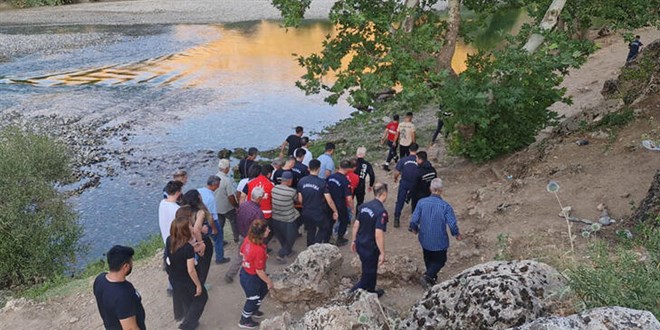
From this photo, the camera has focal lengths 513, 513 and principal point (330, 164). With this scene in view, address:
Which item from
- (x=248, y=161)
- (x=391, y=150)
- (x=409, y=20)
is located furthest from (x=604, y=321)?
(x=391, y=150)

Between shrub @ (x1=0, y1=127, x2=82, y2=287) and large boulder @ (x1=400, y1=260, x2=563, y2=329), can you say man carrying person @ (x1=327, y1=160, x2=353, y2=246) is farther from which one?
shrub @ (x1=0, y1=127, x2=82, y2=287)

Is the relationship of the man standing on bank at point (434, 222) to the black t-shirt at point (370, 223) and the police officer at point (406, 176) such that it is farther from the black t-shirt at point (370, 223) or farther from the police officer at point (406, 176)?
the police officer at point (406, 176)

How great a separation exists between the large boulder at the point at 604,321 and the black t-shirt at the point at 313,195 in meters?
5.69

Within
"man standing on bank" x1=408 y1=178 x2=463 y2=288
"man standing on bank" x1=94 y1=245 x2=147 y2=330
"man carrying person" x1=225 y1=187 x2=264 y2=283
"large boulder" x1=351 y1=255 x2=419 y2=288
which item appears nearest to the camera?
"man standing on bank" x1=94 y1=245 x2=147 y2=330

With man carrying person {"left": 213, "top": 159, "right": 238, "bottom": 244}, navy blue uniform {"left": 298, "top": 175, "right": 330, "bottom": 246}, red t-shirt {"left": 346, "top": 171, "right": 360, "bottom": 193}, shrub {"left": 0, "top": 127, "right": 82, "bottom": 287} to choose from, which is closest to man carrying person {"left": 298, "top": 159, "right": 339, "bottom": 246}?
navy blue uniform {"left": 298, "top": 175, "right": 330, "bottom": 246}

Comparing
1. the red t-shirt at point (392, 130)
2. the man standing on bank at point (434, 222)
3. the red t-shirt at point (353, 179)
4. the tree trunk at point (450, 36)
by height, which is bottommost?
the red t-shirt at point (392, 130)

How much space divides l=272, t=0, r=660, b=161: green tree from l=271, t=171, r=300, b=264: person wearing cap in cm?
306

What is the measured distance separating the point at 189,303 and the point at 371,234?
298 centimetres

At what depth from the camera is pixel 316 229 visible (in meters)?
10.5

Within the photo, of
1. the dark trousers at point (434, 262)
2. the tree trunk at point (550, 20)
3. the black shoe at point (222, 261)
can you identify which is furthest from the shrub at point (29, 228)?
the tree trunk at point (550, 20)

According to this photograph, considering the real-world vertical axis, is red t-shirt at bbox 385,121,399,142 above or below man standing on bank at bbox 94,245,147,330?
below

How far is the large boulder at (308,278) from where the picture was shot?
8398 mm

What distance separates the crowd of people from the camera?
6902 millimetres

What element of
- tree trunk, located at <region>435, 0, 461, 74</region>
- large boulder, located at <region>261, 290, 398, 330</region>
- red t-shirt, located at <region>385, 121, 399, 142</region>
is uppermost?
tree trunk, located at <region>435, 0, 461, 74</region>
